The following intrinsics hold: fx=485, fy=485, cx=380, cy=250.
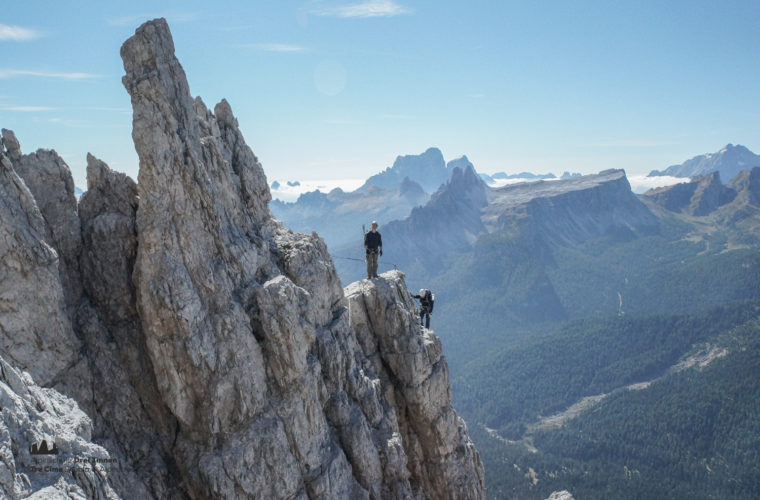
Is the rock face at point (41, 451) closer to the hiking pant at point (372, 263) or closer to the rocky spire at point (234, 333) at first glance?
the rocky spire at point (234, 333)

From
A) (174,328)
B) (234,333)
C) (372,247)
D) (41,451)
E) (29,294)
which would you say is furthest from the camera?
(372,247)

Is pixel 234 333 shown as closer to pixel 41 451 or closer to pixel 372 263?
pixel 41 451

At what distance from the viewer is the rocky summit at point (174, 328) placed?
19.8 metres

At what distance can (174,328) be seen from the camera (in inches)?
848

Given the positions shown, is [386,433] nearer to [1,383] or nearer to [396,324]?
[396,324]

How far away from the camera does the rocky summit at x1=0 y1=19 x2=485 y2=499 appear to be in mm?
19828

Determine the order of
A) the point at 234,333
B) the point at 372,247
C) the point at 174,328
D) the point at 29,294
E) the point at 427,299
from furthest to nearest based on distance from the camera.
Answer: the point at 427,299
the point at 372,247
the point at 234,333
the point at 174,328
the point at 29,294

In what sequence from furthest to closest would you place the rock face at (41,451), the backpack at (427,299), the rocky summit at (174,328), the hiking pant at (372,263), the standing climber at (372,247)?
the backpack at (427,299) < the hiking pant at (372,263) < the standing climber at (372,247) < the rocky summit at (174,328) < the rock face at (41,451)

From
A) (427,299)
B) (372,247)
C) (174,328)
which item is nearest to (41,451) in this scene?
(174,328)

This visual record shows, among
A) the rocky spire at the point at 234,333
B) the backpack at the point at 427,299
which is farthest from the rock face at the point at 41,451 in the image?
the backpack at the point at 427,299

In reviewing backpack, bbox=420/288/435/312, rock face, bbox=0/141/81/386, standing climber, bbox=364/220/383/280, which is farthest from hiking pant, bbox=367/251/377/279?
rock face, bbox=0/141/81/386

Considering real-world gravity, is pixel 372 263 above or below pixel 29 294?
below

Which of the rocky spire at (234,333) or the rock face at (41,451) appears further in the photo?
the rocky spire at (234,333)

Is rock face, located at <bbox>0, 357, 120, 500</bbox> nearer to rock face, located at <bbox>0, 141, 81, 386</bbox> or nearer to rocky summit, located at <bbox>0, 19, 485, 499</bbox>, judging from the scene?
rocky summit, located at <bbox>0, 19, 485, 499</bbox>
